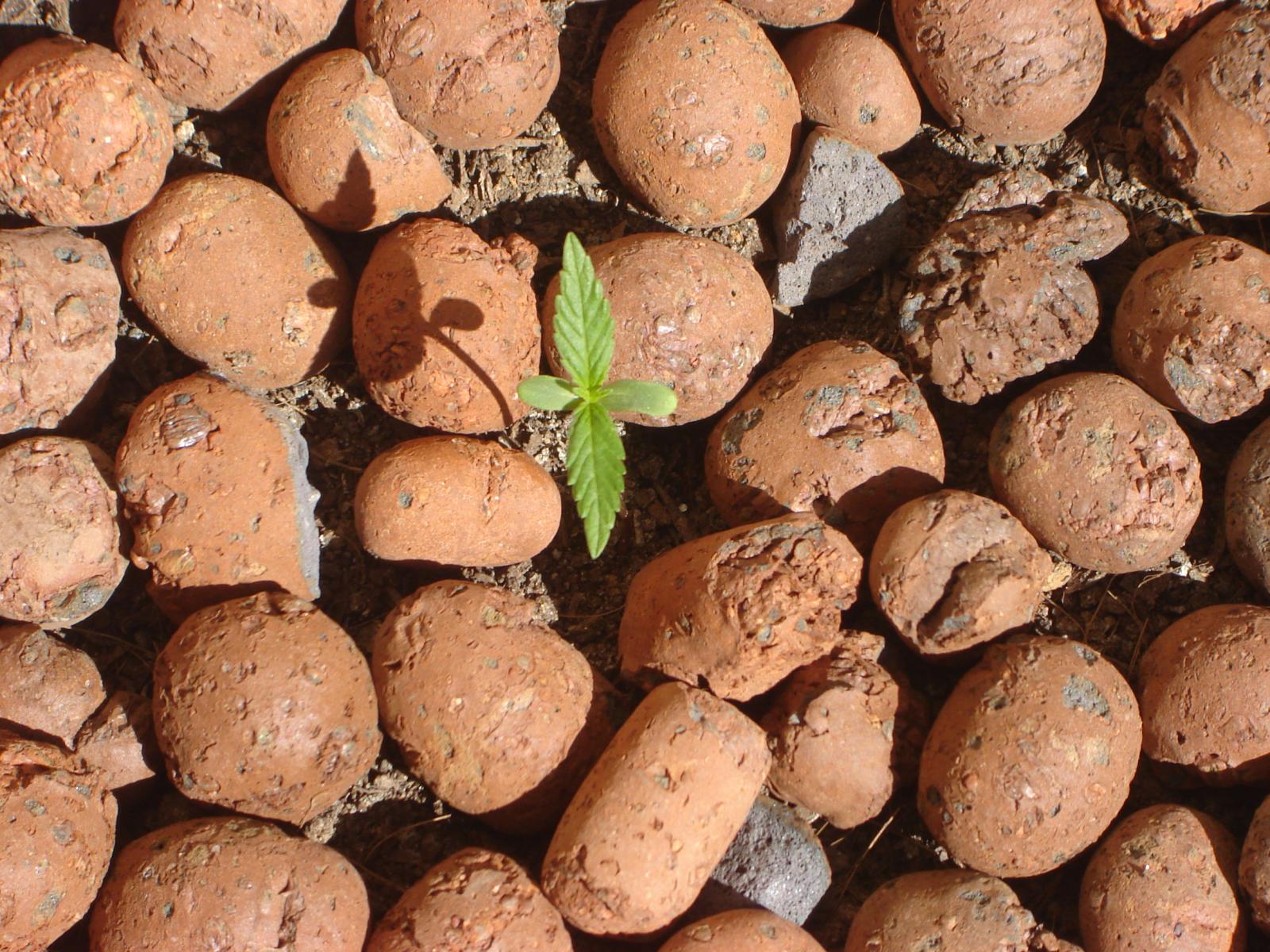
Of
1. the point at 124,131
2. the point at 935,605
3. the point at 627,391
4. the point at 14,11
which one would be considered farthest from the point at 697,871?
the point at 14,11

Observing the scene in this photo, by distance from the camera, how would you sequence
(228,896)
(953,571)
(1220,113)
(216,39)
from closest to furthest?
(228,896), (953,571), (216,39), (1220,113)

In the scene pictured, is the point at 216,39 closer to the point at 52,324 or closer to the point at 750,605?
the point at 52,324

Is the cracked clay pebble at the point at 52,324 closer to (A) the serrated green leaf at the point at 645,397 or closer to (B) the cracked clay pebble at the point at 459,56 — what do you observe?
(B) the cracked clay pebble at the point at 459,56

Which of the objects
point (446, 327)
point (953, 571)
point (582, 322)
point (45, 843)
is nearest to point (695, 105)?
point (582, 322)

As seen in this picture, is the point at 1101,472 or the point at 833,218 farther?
the point at 833,218

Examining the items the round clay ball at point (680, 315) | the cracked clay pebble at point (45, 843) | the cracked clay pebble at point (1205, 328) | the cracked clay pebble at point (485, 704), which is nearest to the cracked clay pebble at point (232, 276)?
the round clay ball at point (680, 315)

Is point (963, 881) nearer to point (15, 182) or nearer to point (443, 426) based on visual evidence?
point (443, 426)
